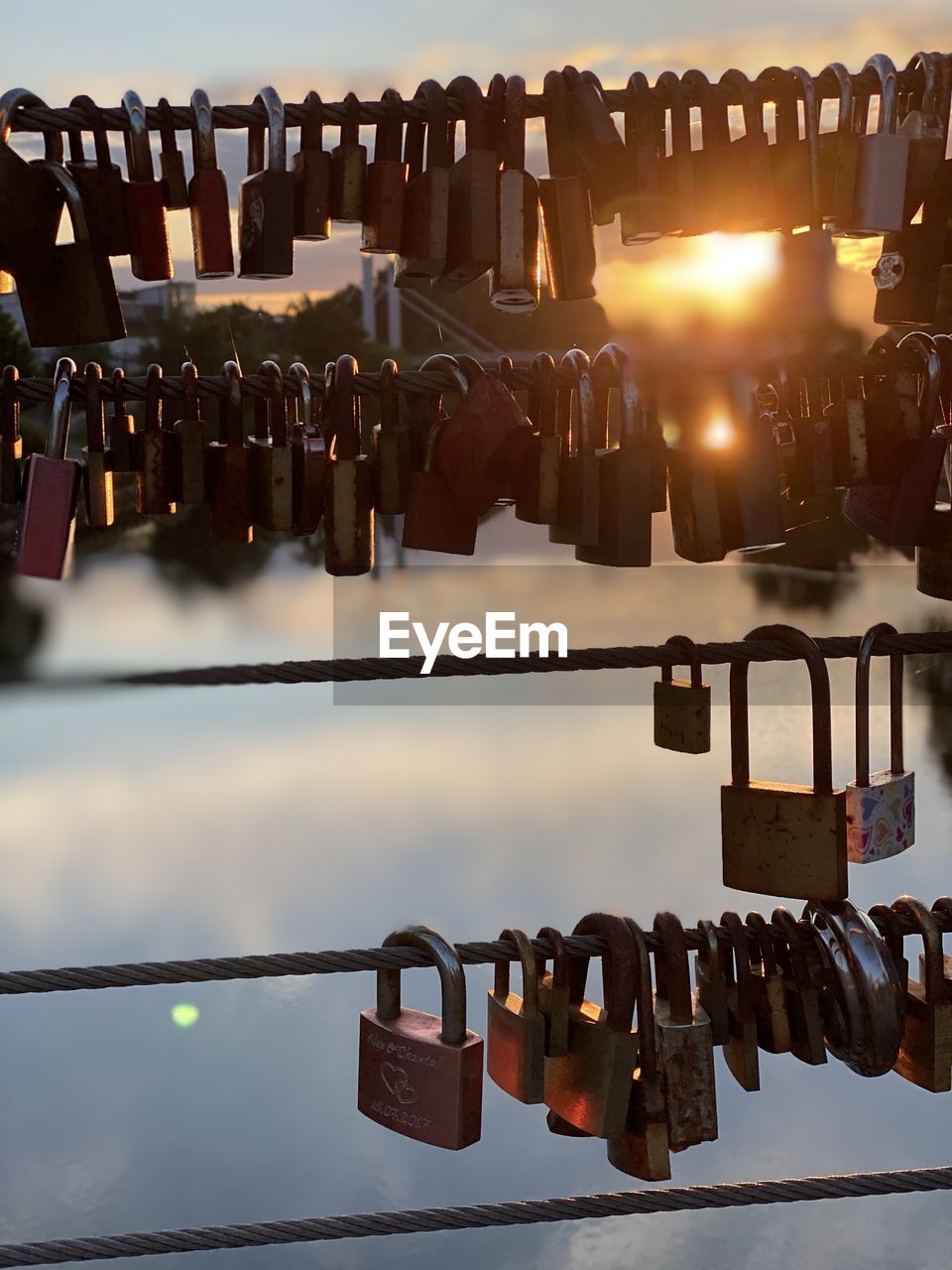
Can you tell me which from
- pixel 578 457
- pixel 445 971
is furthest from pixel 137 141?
pixel 445 971

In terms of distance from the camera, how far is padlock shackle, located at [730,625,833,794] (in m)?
1.62

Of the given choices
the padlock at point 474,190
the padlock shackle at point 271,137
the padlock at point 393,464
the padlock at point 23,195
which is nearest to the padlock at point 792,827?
the padlock at point 393,464

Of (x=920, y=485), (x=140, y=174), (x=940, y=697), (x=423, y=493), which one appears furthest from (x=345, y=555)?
(x=940, y=697)

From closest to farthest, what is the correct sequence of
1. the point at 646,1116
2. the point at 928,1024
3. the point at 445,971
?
the point at 445,971 → the point at 646,1116 → the point at 928,1024

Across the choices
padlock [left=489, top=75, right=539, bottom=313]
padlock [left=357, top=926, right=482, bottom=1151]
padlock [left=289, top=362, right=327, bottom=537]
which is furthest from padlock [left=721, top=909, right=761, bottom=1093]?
padlock [left=489, top=75, right=539, bottom=313]

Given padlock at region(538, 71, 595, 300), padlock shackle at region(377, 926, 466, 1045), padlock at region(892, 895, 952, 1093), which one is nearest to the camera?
padlock shackle at region(377, 926, 466, 1045)

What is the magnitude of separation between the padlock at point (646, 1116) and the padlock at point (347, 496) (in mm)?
613

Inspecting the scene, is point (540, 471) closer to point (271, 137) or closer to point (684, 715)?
point (684, 715)

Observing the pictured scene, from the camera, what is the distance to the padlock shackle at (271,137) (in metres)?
1.57

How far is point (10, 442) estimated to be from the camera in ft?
5.26

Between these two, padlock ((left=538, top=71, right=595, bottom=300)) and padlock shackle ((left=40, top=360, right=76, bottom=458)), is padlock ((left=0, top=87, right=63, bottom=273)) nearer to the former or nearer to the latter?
padlock shackle ((left=40, top=360, right=76, bottom=458))

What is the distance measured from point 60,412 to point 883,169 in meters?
1.06

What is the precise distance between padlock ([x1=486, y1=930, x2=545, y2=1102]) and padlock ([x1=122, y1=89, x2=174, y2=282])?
2.95 ft

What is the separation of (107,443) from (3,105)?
40 centimetres
